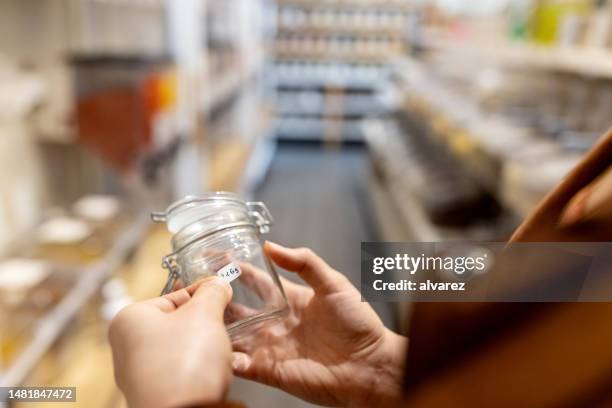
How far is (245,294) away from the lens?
18.1 inches

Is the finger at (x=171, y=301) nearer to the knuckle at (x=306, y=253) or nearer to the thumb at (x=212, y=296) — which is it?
the thumb at (x=212, y=296)

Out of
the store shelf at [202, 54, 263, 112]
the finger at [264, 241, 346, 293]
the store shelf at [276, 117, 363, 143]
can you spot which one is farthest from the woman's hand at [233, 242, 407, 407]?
the store shelf at [276, 117, 363, 143]

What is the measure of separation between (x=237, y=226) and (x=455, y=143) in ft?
6.64

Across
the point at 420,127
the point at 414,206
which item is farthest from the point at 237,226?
the point at 420,127

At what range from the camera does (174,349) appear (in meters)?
0.34

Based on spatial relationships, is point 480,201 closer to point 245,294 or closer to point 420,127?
point 420,127

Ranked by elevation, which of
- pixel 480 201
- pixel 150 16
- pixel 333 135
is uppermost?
pixel 150 16

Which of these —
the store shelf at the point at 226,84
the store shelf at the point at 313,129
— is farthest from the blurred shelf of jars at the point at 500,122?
the store shelf at the point at 313,129

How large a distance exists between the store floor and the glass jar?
4 centimetres

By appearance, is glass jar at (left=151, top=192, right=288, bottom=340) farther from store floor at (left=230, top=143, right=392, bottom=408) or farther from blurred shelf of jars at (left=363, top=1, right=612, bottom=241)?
blurred shelf of jars at (left=363, top=1, right=612, bottom=241)

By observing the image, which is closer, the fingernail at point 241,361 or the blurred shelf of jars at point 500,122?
the fingernail at point 241,361

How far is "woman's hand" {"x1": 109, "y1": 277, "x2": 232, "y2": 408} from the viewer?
33 centimetres

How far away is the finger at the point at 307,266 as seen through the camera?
1.61ft

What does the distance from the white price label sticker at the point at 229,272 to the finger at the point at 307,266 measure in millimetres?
52
